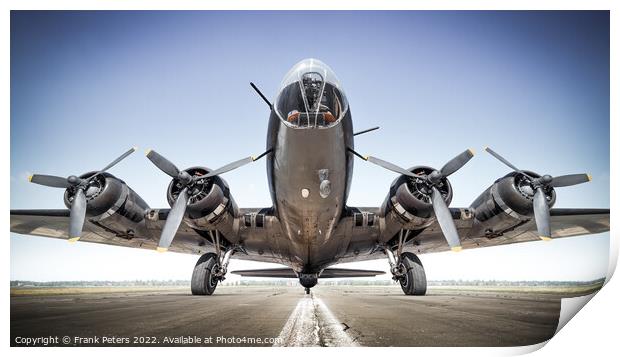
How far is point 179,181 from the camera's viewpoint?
28.5 feet

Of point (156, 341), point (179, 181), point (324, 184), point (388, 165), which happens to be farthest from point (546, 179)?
point (156, 341)

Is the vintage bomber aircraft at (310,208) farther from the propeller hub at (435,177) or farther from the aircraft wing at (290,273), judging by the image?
the aircraft wing at (290,273)

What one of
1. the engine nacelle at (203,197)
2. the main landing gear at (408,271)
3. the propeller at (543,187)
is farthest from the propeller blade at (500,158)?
the engine nacelle at (203,197)

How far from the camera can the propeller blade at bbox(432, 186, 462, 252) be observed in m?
8.01

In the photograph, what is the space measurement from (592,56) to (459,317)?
5489 millimetres

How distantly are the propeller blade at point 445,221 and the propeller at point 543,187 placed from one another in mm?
1680

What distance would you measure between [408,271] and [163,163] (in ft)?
23.0

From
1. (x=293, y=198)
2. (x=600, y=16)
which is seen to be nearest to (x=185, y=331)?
(x=293, y=198)

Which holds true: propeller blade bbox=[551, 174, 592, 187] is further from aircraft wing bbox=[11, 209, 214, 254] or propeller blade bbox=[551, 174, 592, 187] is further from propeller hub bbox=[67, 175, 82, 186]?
propeller hub bbox=[67, 175, 82, 186]

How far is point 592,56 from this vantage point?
22.8 feet

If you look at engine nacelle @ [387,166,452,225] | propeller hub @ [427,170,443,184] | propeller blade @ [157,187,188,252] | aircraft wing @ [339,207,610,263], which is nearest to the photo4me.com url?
propeller blade @ [157,187,188,252]

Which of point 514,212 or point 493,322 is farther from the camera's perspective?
point 514,212

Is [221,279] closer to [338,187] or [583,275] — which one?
[338,187]

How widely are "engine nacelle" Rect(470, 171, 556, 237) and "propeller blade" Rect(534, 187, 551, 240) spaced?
0.28 metres
